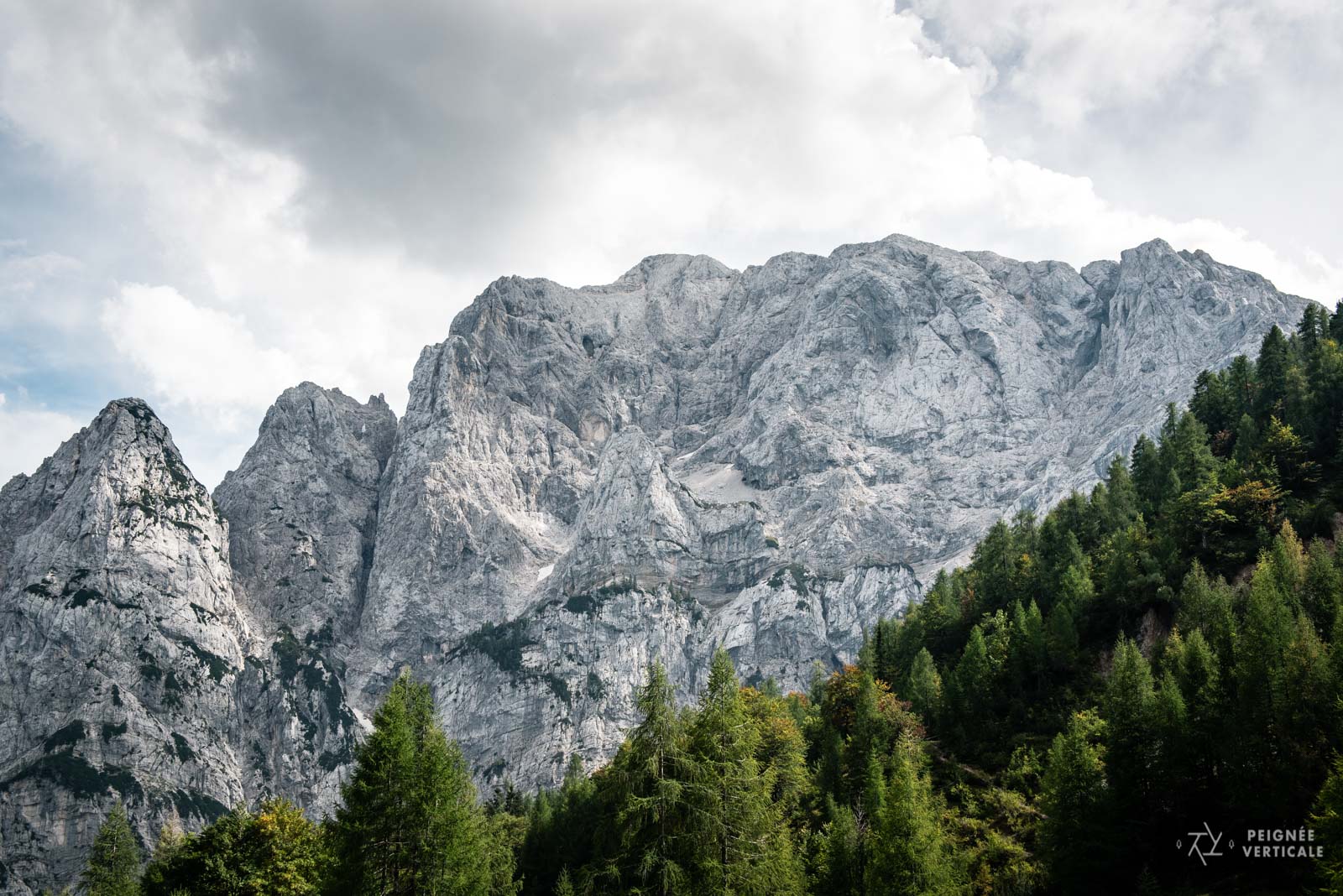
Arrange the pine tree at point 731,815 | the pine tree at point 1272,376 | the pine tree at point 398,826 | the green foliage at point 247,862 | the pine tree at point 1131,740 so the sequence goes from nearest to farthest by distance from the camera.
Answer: the pine tree at point 731,815 < the pine tree at point 398,826 < the pine tree at point 1131,740 < the green foliage at point 247,862 < the pine tree at point 1272,376

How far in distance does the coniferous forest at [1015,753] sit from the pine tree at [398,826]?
0.33ft

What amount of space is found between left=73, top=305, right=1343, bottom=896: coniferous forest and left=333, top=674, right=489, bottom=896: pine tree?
10cm

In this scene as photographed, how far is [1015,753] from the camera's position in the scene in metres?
75.1

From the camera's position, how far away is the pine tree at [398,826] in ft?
122

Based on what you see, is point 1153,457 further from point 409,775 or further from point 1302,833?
point 409,775

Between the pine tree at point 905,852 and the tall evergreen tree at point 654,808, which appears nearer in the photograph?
the tall evergreen tree at point 654,808

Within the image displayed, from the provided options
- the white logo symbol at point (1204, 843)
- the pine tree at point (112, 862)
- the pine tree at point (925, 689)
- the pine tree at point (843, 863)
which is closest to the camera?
the white logo symbol at point (1204, 843)

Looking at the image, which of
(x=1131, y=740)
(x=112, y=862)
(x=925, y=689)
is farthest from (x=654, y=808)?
(x=112, y=862)

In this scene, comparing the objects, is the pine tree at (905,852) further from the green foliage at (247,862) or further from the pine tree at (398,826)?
the green foliage at (247,862)

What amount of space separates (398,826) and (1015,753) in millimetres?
53775

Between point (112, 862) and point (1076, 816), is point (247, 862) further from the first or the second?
point (1076, 816)

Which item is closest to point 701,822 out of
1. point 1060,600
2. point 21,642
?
point 1060,600

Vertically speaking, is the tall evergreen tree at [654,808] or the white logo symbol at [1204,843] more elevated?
the tall evergreen tree at [654,808]

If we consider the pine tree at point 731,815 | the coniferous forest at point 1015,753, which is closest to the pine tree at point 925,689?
the coniferous forest at point 1015,753
